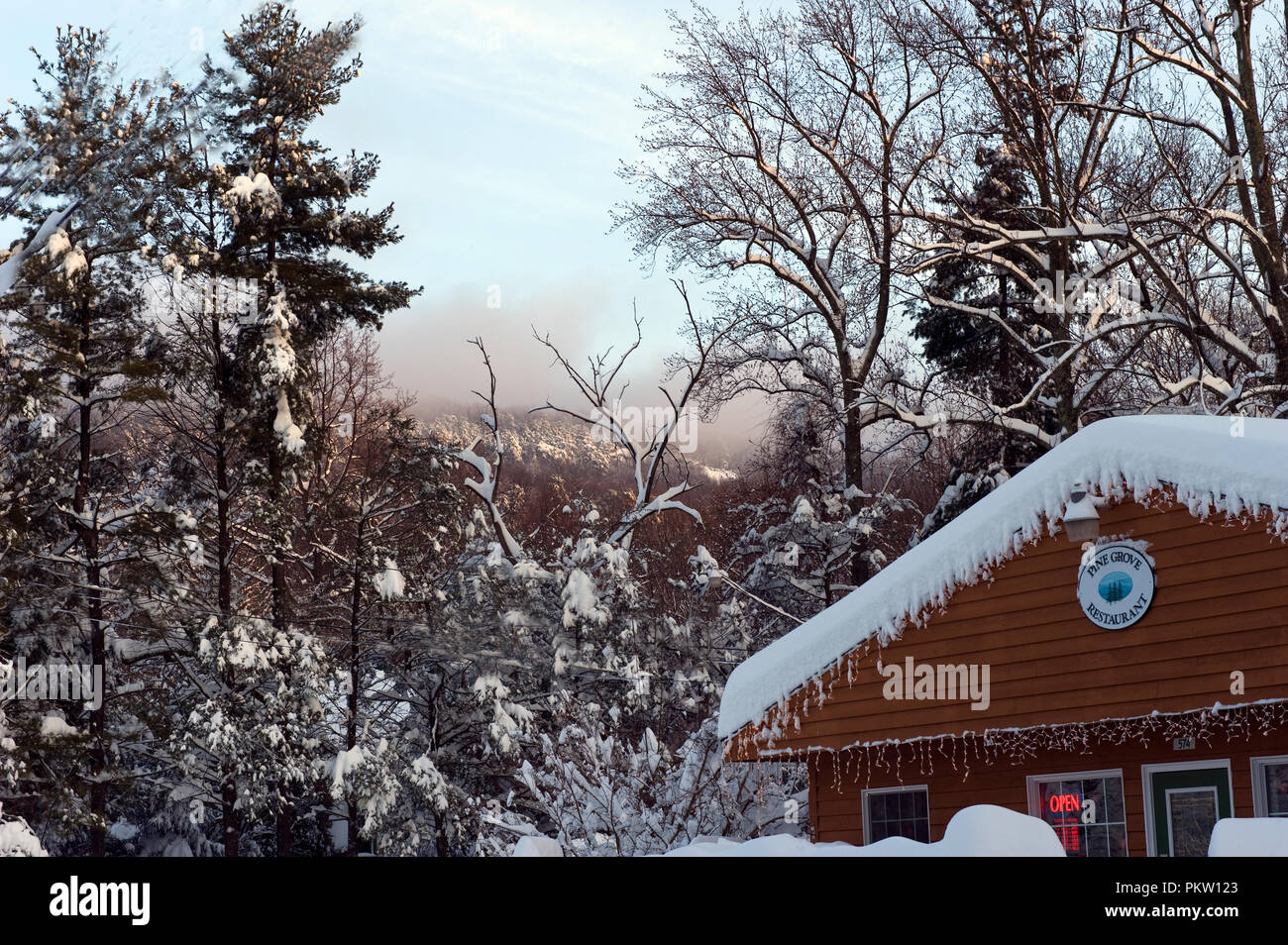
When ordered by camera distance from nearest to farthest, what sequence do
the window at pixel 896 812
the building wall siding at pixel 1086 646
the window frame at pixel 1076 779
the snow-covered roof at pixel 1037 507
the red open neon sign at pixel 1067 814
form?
the building wall siding at pixel 1086 646, the snow-covered roof at pixel 1037 507, the window frame at pixel 1076 779, the red open neon sign at pixel 1067 814, the window at pixel 896 812

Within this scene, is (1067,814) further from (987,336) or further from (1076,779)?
(987,336)

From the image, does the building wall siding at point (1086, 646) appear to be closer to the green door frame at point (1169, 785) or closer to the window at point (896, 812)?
the green door frame at point (1169, 785)

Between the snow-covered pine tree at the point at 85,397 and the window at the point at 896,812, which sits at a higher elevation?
the snow-covered pine tree at the point at 85,397

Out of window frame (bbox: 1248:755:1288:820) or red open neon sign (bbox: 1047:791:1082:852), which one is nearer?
window frame (bbox: 1248:755:1288:820)

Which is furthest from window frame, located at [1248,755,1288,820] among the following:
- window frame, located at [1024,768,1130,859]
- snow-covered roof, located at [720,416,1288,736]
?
snow-covered roof, located at [720,416,1288,736]

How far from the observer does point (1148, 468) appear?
→ 10.8 metres

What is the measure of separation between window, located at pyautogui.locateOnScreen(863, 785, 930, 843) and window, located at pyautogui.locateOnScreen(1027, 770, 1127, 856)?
133 centimetres

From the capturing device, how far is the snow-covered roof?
10.3 metres

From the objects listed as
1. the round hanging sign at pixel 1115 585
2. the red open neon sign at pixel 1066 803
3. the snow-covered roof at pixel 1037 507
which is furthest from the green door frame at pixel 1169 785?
the snow-covered roof at pixel 1037 507

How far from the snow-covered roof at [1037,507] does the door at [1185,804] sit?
2.58 meters

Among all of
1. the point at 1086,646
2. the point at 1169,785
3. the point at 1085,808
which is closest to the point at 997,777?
the point at 1085,808

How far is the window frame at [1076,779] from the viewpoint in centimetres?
1152

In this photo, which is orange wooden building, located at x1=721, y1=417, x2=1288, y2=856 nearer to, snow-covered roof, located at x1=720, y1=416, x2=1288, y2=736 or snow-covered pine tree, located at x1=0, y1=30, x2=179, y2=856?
snow-covered roof, located at x1=720, y1=416, x2=1288, y2=736
